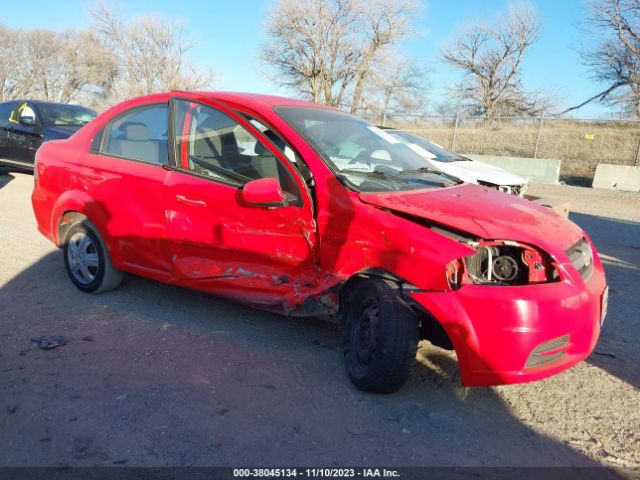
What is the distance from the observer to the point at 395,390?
2879 millimetres

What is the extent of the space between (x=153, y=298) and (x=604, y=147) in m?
20.5

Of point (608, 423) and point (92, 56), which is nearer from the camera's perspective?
point (608, 423)

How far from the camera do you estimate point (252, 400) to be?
113 inches

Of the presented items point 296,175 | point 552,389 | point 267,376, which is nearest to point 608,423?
point 552,389

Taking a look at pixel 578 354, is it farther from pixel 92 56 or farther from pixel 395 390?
pixel 92 56

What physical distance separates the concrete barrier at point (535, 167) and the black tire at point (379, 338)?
16.0 meters

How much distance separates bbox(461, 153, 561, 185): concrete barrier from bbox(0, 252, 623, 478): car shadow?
15756 mm

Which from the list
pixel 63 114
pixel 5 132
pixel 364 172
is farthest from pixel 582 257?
pixel 5 132

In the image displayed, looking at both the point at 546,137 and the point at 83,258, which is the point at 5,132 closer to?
the point at 83,258

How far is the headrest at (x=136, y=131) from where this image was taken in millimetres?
4027

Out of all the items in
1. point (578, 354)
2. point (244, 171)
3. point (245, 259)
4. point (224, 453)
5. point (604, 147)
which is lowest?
point (224, 453)

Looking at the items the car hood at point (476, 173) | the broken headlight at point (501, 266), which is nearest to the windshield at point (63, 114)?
the car hood at point (476, 173)

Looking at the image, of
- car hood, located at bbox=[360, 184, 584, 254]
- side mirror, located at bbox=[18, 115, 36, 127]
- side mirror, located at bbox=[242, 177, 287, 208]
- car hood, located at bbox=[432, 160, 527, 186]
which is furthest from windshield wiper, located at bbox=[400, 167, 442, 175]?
side mirror, located at bbox=[18, 115, 36, 127]

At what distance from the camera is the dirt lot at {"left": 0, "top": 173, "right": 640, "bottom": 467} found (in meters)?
2.45
